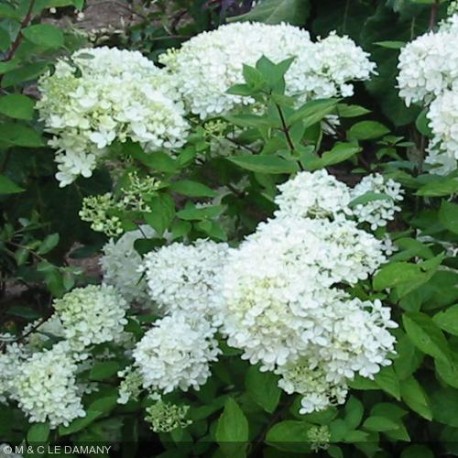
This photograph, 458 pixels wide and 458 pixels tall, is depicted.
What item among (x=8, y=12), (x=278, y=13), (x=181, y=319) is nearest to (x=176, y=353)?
(x=181, y=319)

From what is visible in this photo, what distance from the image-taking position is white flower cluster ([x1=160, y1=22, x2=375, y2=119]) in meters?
1.96

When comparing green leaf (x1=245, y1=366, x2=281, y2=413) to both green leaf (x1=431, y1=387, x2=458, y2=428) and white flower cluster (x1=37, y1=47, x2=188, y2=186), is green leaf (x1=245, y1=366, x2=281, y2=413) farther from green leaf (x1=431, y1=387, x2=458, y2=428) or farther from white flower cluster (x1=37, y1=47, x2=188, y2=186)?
white flower cluster (x1=37, y1=47, x2=188, y2=186)

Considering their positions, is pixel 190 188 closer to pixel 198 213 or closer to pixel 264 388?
pixel 198 213

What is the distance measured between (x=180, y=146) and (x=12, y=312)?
59 centimetres

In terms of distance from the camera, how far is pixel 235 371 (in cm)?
193

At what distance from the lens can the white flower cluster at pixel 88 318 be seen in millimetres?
1928

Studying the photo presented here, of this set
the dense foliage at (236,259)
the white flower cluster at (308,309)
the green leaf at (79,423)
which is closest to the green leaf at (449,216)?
the dense foliage at (236,259)

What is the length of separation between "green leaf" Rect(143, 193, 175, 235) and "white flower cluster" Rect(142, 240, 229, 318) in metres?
0.05

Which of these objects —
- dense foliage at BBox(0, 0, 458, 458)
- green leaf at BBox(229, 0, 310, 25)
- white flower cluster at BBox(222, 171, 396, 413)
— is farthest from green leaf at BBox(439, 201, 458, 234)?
green leaf at BBox(229, 0, 310, 25)

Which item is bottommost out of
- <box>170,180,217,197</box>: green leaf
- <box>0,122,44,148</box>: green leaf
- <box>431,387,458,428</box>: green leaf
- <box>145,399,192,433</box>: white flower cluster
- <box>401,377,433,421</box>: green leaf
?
<box>145,399,192,433</box>: white flower cluster

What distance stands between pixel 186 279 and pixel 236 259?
263 mm

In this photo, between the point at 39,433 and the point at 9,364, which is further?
the point at 9,364

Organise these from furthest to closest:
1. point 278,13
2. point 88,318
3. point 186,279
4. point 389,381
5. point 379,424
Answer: point 278,13 < point 88,318 < point 186,279 < point 379,424 < point 389,381

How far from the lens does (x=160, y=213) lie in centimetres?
183
